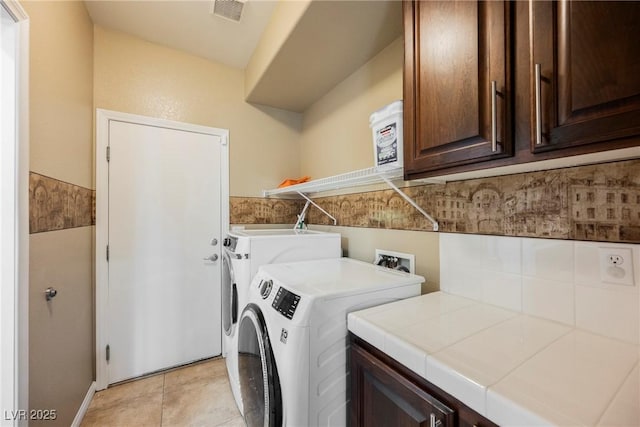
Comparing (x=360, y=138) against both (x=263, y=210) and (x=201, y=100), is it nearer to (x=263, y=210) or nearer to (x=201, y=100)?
(x=263, y=210)

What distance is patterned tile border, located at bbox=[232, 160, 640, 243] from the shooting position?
80 centimetres

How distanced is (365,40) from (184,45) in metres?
1.58

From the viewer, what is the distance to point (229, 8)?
70.2 inches

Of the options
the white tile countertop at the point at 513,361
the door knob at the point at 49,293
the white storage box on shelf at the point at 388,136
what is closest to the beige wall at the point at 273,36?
the white storage box on shelf at the point at 388,136

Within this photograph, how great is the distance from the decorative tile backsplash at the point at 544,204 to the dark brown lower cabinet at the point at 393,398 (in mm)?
712

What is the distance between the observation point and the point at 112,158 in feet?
6.57

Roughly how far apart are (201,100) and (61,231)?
59.3 inches

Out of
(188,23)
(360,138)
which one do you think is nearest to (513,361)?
(360,138)

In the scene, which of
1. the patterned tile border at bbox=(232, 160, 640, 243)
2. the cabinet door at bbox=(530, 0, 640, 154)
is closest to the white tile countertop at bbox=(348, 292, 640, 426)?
the patterned tile border at bbox=(232, 160, 640, 243)

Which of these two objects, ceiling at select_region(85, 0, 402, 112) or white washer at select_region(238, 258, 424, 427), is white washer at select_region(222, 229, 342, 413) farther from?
ceiling at select_region(85, 0, 402, 112)

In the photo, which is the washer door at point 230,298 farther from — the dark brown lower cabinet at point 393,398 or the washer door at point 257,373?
the dark brown lower cabinet at point 393,398

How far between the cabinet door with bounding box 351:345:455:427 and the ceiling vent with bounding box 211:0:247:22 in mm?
2187

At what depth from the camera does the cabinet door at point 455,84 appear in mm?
770

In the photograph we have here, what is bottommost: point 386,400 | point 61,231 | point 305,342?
point 386,400
